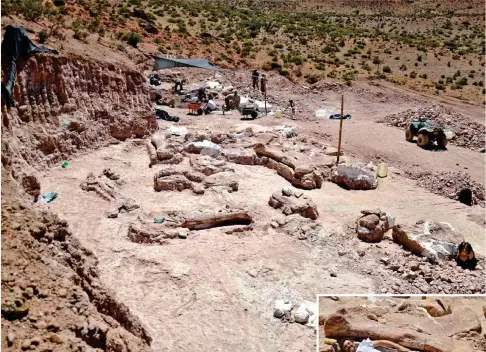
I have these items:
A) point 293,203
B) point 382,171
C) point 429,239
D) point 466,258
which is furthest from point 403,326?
point 382,171

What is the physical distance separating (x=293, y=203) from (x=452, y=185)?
6011mm

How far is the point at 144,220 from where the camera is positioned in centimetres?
1109

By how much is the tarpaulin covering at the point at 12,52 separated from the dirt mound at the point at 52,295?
22.7 feet

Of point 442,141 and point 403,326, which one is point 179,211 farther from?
point 442,141

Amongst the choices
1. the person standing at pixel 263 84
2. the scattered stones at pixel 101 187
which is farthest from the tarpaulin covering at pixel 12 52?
the person standing at pixel 263 84

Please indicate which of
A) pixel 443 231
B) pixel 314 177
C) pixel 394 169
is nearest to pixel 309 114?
pixel 394 169

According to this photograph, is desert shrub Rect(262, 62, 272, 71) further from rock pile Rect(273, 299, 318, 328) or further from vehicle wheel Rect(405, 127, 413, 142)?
rock pile Rect(273, 299, 318, 328)

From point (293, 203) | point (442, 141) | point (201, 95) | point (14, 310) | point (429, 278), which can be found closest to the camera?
point (14, 310)

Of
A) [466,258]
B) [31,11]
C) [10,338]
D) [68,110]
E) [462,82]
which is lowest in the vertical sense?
[462,82]

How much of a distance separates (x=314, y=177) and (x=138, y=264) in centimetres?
673

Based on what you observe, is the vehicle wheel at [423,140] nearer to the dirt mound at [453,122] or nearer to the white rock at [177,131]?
the dirt mound at [453,122]

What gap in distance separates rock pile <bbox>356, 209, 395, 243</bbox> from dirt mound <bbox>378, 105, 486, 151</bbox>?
34.0 feet

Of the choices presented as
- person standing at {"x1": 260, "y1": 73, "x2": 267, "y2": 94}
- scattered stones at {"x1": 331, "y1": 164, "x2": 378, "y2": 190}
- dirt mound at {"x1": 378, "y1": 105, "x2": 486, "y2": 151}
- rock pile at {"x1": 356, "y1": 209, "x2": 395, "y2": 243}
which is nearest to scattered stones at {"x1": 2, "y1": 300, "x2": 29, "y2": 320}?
rock pile at {"x1": 356, "y1": 209, "x2": 395, "y2": 243}

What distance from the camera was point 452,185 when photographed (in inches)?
602
